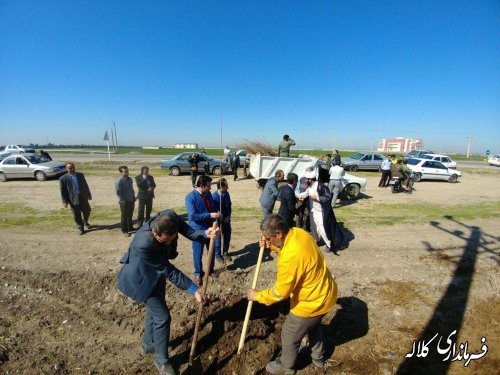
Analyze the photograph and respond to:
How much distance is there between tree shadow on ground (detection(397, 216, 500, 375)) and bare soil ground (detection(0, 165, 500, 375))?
0.02 metres

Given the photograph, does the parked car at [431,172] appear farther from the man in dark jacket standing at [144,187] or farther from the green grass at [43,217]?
the green grass at [43,217]

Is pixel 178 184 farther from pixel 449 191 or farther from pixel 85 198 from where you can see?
pixel 449 191

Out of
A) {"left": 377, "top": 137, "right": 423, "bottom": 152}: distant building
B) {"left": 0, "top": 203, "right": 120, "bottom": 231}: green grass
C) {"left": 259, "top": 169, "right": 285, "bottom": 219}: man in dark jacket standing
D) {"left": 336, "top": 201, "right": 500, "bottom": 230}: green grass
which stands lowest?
{"left": 336, "top": 201, "right": 500, "bottom": 230}: green grass

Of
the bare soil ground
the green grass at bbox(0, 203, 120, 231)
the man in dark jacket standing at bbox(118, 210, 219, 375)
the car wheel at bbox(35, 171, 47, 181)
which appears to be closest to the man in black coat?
the bare soil ground

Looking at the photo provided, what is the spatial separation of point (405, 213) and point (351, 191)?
2.23 meters

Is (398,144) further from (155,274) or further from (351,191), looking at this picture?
(155,274)

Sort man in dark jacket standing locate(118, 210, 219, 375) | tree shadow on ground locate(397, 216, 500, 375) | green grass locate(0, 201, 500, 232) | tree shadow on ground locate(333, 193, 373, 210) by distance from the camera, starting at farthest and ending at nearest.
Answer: tree shadow on ground locate(333, 193, 373, 210)
green grass locate(0, 201, 500, 232)
tree shadow on ground locate(397, 216, 500, 375)
man in dark jacket standing locate(118, 210, 219, 375)

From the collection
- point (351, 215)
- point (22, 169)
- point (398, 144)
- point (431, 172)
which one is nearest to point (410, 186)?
point (431, 172)

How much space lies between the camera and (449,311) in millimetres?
3795

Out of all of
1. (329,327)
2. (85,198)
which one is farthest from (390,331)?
(85,198)

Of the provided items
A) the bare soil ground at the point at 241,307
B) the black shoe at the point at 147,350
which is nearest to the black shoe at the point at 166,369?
the bare soil ground at the point at 241,307

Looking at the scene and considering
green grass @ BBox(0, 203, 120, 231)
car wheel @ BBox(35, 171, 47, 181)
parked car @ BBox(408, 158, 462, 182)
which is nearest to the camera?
green grass @ BBox(0, 203, 120, 231)

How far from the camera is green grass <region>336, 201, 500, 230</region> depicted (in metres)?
8.00

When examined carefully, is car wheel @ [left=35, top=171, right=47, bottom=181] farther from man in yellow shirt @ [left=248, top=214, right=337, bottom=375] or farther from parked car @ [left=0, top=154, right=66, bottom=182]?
man in yellow shirt @ [left=248, top=214, right=337, bottom=375]
